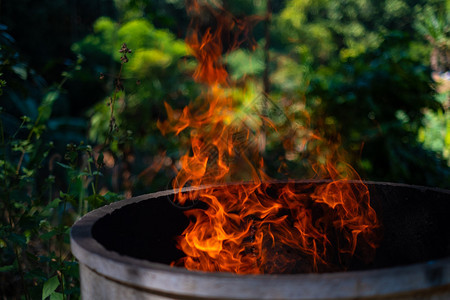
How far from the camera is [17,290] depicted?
206 cm

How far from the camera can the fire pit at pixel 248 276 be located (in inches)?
32.0

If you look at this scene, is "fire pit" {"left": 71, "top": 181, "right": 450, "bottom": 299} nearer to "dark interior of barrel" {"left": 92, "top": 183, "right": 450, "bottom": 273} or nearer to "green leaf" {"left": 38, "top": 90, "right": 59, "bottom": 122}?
"dark interior of barrel" {"left": 92, "top": 183, "right": 450, "bottom": 273}

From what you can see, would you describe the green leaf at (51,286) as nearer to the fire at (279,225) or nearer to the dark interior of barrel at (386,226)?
the dark interior of barrel at (386,226)

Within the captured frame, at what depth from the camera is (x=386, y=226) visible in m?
1.74

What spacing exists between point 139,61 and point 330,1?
68.3 feet

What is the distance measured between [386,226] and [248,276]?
1.08 meters

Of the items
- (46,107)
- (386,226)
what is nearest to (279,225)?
(386,226)

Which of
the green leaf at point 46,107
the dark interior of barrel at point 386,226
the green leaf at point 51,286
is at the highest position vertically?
the green leaf at point 46,107

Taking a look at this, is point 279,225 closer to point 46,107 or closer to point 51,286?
point 51,286

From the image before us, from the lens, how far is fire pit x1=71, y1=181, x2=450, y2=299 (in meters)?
0.81

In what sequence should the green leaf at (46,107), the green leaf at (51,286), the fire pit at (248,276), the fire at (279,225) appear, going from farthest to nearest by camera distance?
the green leaf at (46,107) → the fire at (279,225) → the green leaf at (51,286) → the fire pit at (248,276)

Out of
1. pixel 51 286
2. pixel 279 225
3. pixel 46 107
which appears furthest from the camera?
pixel 46 107

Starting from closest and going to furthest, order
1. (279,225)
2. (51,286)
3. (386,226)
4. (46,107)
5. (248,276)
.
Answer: (248,276)
(51,286)
(386,226)
(279,225)
(46,107)

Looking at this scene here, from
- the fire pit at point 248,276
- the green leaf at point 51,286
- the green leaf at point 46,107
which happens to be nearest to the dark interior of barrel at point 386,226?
the fire pit at point 248,276
